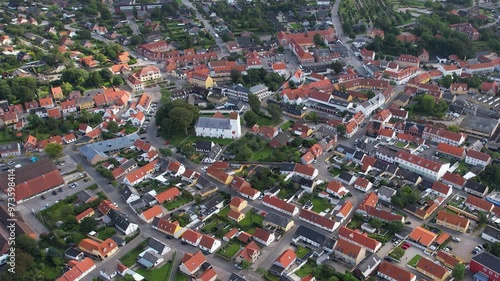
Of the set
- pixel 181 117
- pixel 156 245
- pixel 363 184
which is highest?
pixel 363 184

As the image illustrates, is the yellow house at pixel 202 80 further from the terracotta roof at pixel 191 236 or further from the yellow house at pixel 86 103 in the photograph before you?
the terracotta roof at pixel 191 236

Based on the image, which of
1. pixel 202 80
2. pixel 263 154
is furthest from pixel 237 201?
pixel 202 80

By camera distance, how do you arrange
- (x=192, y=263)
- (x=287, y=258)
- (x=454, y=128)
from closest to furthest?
(x=192, y=263) < (x=287, y=258) < (x=454, y=128)

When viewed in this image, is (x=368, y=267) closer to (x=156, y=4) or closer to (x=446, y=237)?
(x=446, y=237)

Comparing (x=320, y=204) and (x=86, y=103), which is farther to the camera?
(x=86, y=103)

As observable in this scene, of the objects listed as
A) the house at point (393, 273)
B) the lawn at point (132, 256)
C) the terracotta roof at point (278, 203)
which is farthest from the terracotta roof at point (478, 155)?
the lawn at point (132, 256)

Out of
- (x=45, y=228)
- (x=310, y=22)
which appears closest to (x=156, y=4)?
(x=310, y=22)

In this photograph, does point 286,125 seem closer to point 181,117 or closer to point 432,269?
point 181,117

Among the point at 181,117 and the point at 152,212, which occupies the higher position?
the point at 181,117
